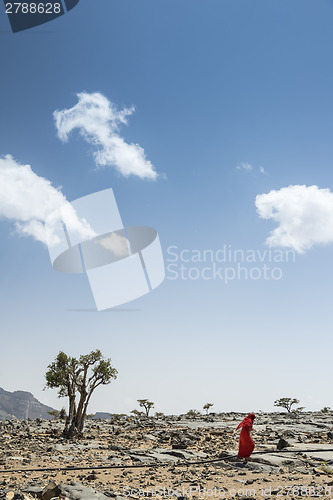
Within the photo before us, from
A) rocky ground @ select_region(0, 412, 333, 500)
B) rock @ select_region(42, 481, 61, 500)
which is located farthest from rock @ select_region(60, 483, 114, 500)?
rock @ select_region(42, 481, 61, 500)

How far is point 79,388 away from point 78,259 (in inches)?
443

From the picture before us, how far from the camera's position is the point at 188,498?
9.28 metres

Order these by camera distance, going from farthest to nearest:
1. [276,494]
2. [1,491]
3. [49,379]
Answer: [49,379], [276,494], [1,491]

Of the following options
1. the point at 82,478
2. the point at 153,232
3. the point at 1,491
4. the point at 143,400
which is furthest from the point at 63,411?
the point at 143,400

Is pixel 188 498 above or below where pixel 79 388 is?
below

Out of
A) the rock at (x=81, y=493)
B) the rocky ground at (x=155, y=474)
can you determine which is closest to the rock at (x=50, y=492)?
the rocky ground at (x=155, y=474)

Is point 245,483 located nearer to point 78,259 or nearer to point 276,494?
point 276,494

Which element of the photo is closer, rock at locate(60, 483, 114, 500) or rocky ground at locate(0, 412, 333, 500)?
rock at locate(60, 483, 114, 500)

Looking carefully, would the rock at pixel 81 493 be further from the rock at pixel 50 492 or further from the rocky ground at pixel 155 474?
the rock at pixel 50 492

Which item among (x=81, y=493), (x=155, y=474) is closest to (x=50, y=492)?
(x=81, y=493)

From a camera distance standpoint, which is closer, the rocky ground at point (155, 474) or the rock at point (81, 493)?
the rock at point (81, 493)

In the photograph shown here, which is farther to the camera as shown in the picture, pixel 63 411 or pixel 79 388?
pixel 63 411

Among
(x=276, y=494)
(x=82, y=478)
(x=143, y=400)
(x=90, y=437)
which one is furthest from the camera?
(x=143, y=400)

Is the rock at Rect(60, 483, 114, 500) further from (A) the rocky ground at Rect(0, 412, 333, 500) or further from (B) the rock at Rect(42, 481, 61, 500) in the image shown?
(B) the rock at Rect(42, 481, 61, 500)
